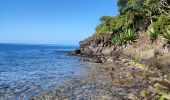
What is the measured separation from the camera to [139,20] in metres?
48.0

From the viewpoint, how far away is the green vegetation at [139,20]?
38781 millimetres

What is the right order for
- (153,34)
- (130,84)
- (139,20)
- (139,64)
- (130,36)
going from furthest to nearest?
(139,20)
(130,36)
(153,34)
(139,64)
(130,84)

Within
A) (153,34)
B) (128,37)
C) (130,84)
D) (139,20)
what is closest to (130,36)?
(128,37)

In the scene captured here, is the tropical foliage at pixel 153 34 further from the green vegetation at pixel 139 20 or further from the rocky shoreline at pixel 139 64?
the rocky shoreline at pixel 139 64

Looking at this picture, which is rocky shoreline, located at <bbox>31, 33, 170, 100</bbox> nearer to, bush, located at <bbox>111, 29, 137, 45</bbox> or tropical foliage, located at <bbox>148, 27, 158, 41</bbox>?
tropical foliage, located at <bbox>148, 27, 158, 41</bbox>

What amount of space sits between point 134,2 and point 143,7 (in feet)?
5.49

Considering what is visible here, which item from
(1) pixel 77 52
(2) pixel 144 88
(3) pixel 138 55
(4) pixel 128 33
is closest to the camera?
(2) pixel 144 88

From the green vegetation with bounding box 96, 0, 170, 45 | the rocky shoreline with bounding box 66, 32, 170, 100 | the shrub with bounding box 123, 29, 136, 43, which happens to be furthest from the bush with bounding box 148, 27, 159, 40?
the shrub with bounding box 123, 29, 136, 43

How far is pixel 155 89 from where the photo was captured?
17609 mm

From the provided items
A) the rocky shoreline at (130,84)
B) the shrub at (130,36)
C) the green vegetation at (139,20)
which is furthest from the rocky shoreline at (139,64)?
the green vegetation at (139,20)

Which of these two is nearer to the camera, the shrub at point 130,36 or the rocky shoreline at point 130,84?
the rocky shoreline at point 130,84

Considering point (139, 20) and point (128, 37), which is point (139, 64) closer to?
point (128, 37)

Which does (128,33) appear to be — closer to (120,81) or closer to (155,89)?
(120,81)

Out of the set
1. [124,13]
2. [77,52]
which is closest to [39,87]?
[124,13]
